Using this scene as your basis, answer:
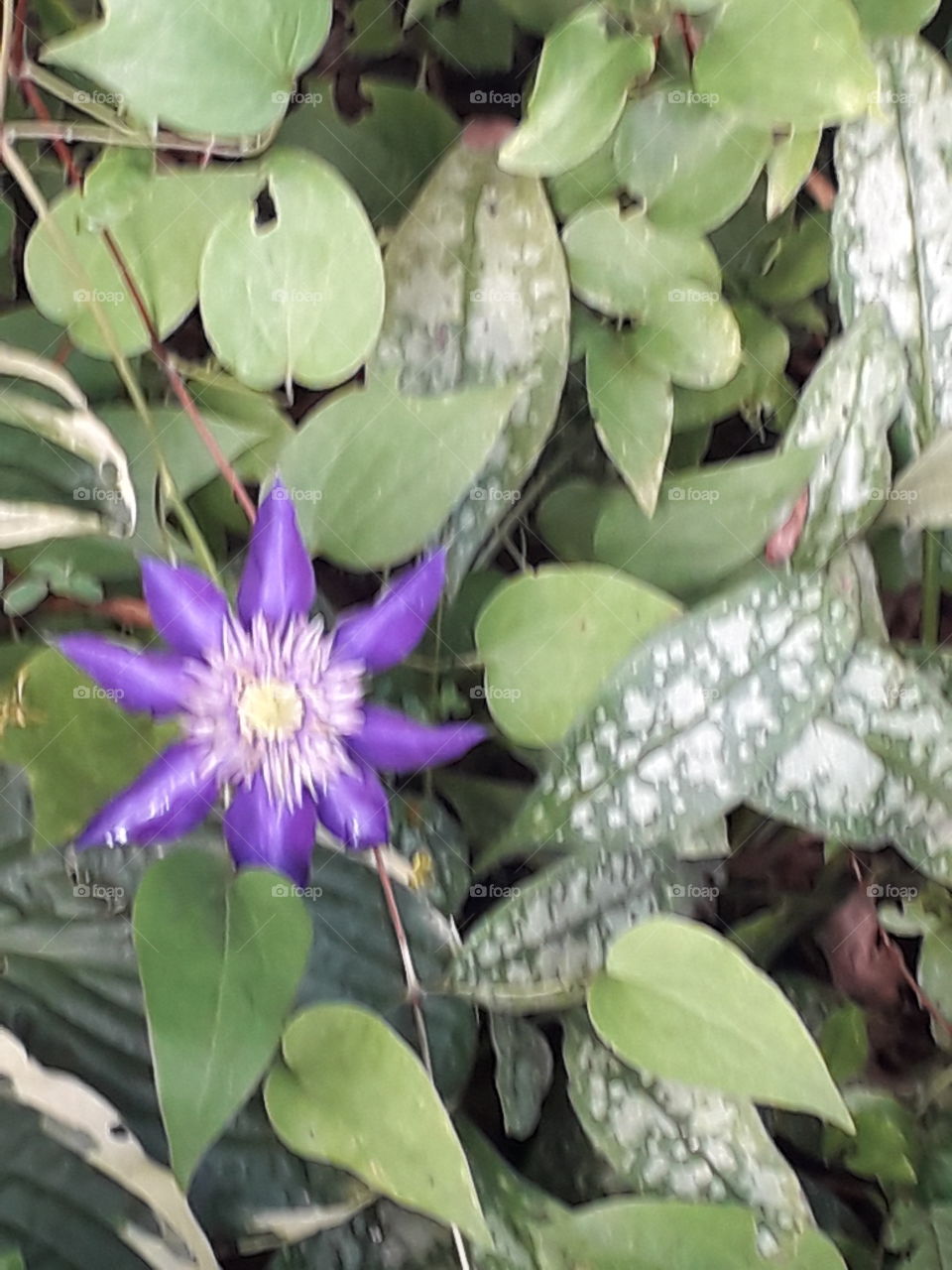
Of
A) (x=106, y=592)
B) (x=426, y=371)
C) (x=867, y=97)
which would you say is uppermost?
(x=867, y=97)

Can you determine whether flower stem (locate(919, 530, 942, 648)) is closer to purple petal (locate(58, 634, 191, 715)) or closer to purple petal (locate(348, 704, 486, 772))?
purple petal (locate(348, 704, 486, 772))

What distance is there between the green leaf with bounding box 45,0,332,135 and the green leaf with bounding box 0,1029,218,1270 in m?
0.42

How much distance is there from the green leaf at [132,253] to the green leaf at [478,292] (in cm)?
8

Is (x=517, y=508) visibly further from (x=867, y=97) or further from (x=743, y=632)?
(x=867, y=97)

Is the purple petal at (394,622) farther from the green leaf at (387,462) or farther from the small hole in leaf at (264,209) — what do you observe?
the small hole in leaf at (264,209)

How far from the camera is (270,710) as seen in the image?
1.50 feet

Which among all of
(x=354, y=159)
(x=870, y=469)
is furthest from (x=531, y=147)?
(x=870, y=469)

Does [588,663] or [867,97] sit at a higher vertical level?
[867,97]

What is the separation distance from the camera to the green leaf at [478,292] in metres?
0.50

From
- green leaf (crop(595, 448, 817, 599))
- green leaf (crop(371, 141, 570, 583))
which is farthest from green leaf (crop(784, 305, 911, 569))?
green leaf (crop(371, 141, 570, 583))

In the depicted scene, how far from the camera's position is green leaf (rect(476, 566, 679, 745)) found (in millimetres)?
479

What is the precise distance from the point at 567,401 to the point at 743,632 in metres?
0.16

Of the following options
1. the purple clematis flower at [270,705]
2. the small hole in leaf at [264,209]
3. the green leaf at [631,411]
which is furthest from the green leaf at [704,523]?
the small hole in leaf at [264,209]

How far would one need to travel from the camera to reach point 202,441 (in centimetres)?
50
